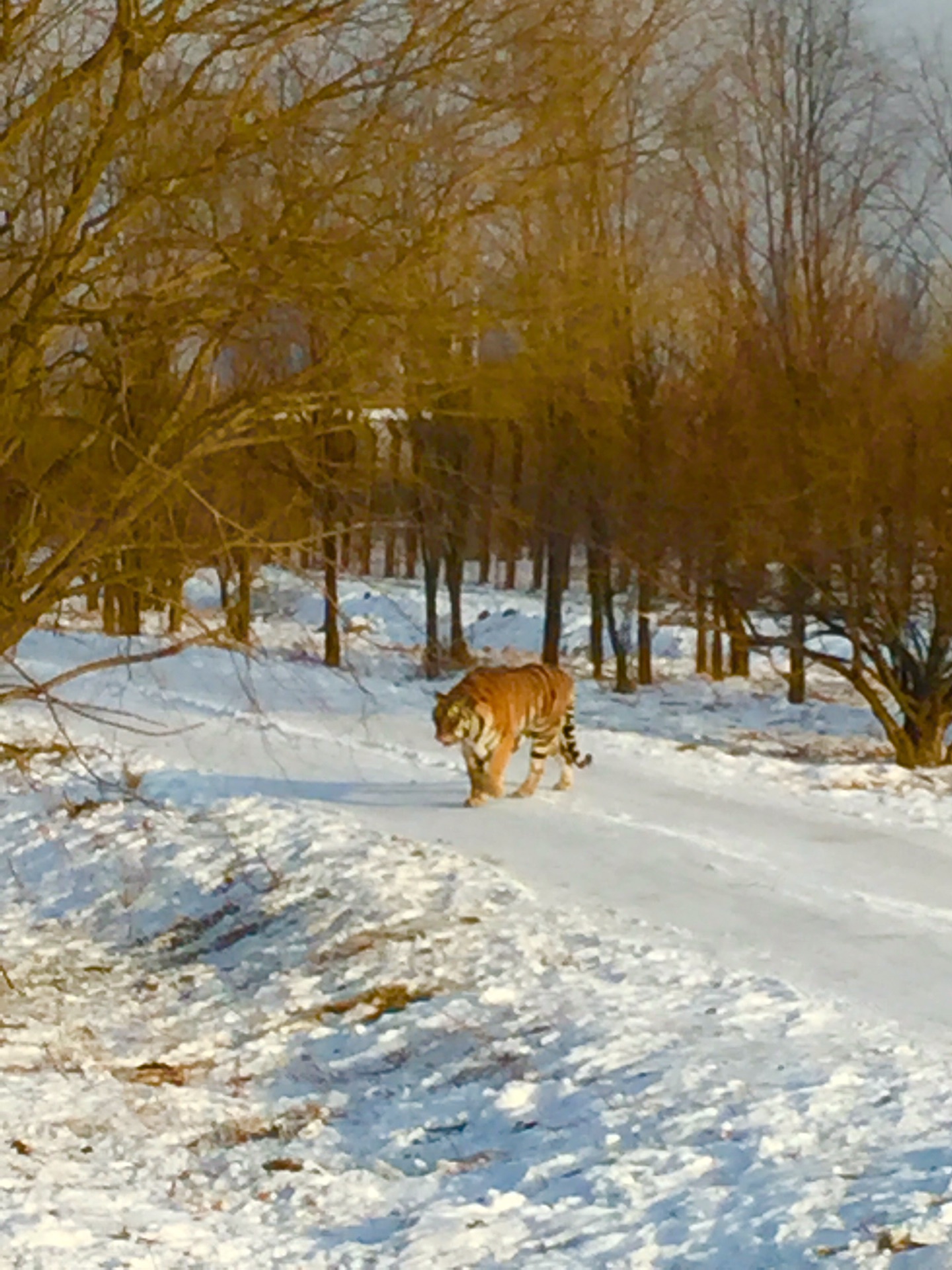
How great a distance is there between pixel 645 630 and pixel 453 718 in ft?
56.4

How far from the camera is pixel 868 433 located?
18.5m

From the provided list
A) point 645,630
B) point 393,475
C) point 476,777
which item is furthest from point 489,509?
point 645,630

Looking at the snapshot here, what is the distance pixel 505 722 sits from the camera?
42.4 ft

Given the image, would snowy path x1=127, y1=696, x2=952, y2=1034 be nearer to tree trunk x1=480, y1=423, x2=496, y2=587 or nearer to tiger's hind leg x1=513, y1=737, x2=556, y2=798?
tiger's hind leg x1=513, y1=737, x2=556, y2=798

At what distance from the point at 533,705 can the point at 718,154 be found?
1295 cm

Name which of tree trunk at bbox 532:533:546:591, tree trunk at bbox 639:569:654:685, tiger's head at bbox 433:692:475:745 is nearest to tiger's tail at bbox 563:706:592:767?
tiger's head at bbox 433:692:475:745

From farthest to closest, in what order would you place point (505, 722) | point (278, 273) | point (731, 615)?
point (731, 615) < point (505, 722) < point (278, 273)

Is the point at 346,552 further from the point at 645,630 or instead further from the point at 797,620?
the point at 645,630

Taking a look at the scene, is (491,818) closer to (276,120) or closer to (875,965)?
(875,965)

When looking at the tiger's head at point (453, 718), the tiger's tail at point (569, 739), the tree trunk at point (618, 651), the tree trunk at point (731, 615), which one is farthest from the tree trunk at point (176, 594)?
the tree trunk at point (618, 651)

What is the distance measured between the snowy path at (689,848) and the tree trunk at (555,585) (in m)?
12.3

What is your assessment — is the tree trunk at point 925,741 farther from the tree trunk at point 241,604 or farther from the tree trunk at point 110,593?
the tree trunk at point 241,604

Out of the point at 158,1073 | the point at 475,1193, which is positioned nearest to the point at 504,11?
the point at 475,1193

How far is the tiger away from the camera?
41.7ft
